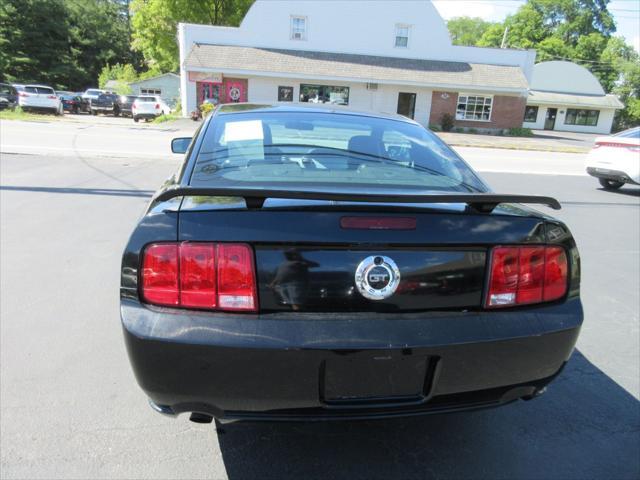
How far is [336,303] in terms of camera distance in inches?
70.8

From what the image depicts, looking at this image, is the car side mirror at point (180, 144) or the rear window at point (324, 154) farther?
the car side mirror at point (180, 144)

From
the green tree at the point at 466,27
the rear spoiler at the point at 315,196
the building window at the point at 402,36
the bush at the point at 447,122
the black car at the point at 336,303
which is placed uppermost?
the green tree at the point at 466,27

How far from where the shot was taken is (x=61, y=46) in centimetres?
5431

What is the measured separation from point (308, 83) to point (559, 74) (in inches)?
1238

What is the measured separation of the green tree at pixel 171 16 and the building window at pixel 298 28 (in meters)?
12.5

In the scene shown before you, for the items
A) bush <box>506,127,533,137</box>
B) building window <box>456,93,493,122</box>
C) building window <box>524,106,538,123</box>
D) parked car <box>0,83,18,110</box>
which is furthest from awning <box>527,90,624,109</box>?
parked car <box>0,83,18,110</box>

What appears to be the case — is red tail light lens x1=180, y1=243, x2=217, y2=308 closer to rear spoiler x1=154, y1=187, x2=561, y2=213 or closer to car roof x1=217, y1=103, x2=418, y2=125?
rear spoiler x1=154, y1=187, x2=561, y2=213

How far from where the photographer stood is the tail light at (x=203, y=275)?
5.79 feet

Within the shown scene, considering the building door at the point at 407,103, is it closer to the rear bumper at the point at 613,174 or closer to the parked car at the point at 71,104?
the parked car at the point at 71,104

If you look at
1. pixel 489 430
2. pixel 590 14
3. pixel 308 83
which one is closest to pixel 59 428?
pixel 489 430

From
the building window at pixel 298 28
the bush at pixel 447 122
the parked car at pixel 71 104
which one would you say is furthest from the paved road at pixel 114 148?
the building window at pixel 298 28

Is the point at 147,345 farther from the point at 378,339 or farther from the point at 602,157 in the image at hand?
the point at 602,157

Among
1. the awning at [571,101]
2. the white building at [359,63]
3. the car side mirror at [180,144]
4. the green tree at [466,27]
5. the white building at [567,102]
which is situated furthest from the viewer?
the green tree at [466,27]

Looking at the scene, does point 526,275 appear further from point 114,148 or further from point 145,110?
point 145,110
